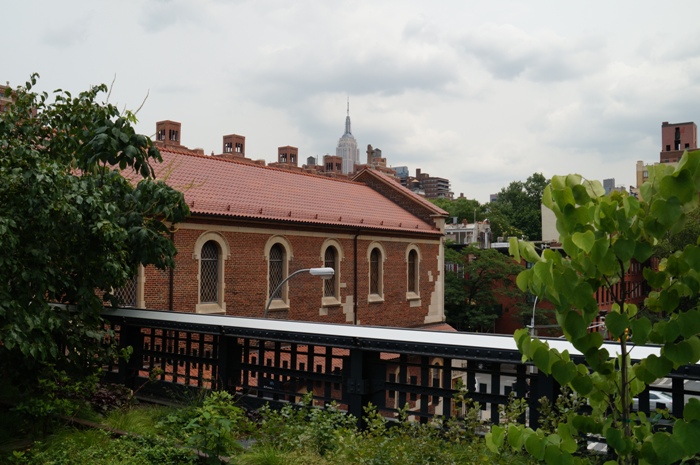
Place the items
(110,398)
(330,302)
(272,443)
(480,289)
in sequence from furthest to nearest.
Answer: (480,289)
(330,302)
(110,398)
(272,443)

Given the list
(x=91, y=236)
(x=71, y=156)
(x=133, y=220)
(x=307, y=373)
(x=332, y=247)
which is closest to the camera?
(x=307, y=373)

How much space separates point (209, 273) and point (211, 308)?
136cm

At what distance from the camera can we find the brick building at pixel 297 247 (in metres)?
24.8

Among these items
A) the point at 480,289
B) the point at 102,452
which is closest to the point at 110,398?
the point at 102,452

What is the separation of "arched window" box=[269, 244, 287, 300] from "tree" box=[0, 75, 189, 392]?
632 inches

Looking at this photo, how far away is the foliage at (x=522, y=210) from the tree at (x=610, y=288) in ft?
332

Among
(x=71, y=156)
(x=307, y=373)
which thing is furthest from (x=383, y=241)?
(x=307, y=373)

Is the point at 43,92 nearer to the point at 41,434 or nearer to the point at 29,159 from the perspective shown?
the point at 29,159

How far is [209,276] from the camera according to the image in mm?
25781

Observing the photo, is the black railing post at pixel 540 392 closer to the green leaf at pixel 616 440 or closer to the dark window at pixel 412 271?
the green leaf at pixel 616 440

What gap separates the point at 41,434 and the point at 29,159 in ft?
12.5

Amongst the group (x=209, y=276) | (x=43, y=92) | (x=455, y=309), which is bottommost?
(x=455, y=309)

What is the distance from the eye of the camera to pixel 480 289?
61875 millimetres

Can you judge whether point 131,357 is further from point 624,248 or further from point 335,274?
point 335,274
